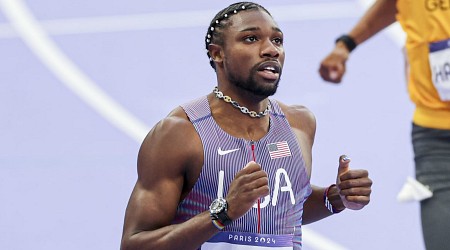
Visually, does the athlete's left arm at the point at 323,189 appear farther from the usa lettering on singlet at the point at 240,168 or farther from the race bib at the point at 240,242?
the race bib at the point at 240,242

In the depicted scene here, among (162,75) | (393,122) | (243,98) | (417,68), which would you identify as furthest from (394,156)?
(243,98)

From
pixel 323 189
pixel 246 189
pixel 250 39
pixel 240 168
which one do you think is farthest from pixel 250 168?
pixel 323 189

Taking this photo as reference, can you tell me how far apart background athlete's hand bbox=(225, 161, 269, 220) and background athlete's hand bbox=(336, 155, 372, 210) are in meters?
0.43

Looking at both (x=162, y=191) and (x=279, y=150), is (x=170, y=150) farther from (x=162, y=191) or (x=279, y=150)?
(x=279, y=150)

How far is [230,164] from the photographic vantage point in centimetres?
436

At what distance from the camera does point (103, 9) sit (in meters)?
10.9

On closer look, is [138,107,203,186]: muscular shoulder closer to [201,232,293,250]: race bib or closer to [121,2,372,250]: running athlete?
[121,2,372,250]: running athlete

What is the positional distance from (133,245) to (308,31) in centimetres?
634

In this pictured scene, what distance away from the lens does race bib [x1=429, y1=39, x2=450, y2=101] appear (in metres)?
4.71

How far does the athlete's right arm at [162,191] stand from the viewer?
4141 millimetres

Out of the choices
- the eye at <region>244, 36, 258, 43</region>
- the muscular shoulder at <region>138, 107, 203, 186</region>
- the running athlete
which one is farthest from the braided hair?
the muscular shoulder at <region>138, 107, 203, 186</region>

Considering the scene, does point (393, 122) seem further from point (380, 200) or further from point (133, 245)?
point (133, 245)

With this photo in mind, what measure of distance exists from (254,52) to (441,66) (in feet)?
2.80

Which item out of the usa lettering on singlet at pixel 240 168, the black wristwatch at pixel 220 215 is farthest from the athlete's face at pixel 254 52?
the black wristwatch at pixel 220 215
